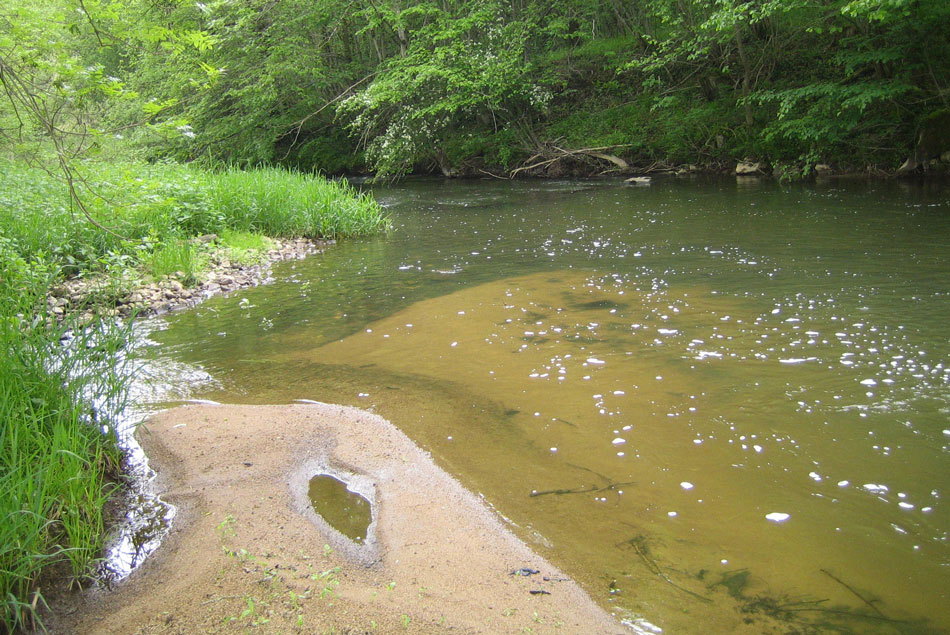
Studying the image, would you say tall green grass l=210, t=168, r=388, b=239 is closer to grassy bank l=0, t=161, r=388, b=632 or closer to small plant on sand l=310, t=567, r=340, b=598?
grassy bank l=0, t=161, r=388, b=632

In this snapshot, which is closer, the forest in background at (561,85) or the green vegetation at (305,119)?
the green vegetation at (305,119)

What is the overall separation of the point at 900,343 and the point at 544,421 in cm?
294

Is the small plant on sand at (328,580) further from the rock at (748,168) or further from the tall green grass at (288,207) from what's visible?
the rock at (748,168)

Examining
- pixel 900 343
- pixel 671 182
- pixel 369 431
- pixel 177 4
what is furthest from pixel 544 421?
pixel 671 182

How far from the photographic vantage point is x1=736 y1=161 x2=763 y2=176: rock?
16844 mm

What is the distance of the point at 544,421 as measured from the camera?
4.22 m

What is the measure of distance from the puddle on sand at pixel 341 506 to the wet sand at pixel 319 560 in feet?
0.17

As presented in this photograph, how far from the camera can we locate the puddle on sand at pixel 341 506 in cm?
319

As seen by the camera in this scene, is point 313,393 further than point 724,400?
Yes

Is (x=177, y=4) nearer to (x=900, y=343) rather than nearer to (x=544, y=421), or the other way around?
(x=544, y=421)

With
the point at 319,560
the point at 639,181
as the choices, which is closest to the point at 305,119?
the point at 639,181

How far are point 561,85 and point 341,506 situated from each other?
21277mm

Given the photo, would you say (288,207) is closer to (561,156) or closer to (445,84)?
(445,84)

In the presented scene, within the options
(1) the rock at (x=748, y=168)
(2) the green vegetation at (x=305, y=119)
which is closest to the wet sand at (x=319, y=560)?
(2) the green vegetation at (x=305, y=119)
